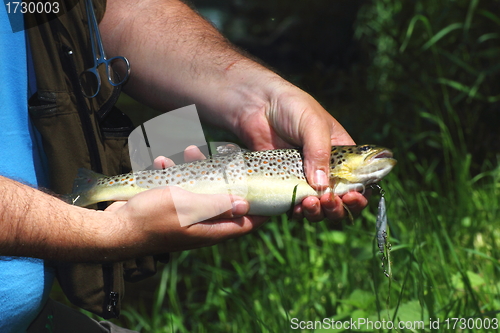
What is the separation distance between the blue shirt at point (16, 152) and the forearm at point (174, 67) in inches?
19.8

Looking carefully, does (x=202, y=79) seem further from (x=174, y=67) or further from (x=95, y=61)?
(x=95, y=61)

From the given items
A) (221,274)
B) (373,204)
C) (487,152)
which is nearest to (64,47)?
(221,274)

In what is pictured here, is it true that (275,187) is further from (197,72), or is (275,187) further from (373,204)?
(373,204)

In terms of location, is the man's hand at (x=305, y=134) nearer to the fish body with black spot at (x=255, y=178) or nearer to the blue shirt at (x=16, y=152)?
the fish body with black spot at (x=255, y=178)

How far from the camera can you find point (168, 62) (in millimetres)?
2000

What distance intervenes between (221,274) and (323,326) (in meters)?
1.19

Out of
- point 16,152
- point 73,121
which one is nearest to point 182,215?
point 73,121

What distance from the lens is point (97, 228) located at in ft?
4.72

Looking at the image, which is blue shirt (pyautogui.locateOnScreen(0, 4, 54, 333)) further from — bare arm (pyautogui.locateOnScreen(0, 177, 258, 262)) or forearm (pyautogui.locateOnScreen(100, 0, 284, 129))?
forearm (pyautogui.locateOnScreen(100, 0, 284, 129))

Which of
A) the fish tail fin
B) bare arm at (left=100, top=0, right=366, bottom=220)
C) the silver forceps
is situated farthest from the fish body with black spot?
the silver forceps

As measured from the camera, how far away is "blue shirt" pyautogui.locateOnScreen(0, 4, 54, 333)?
4.84 feet

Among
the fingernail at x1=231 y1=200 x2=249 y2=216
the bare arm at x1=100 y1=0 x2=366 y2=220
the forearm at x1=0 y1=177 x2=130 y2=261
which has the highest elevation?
the bare arm at x1=100 y1=0 x2=366 y2=220

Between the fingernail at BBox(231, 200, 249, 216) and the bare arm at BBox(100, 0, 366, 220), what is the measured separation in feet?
1.31

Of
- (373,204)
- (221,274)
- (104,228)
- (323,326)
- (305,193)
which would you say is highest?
(104,228)
